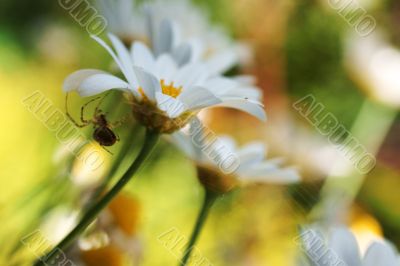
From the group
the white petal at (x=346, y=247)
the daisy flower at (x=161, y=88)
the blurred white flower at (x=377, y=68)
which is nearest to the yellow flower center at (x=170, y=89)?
the daisy flower at (x=161, y=88)

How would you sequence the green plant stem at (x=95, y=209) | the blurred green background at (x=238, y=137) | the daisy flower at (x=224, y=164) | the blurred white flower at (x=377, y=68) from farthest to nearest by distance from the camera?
the blurred white flower at (x=377, y=68) → the blurred green background at (x=238, y=137) → the daisy flower at (x=224, y=164) → the green plant stem at (x=95, y=209)

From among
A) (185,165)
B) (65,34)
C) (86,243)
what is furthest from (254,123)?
(86,243)

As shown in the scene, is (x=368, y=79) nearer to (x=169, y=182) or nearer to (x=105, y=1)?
(x=169, y=182)

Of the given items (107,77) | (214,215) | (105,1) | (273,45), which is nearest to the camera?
(107,77)

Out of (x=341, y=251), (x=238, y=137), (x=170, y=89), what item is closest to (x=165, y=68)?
(x=170, y=89)

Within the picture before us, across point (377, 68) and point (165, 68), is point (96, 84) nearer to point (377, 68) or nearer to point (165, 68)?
point (165, 68)

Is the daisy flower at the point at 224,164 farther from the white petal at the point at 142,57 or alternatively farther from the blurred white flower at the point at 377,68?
the blurred white flower at the point at 377,68

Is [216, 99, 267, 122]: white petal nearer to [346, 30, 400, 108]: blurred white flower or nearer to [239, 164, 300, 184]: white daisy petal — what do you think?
[239, 164, 300, 184]: white daisy petal
